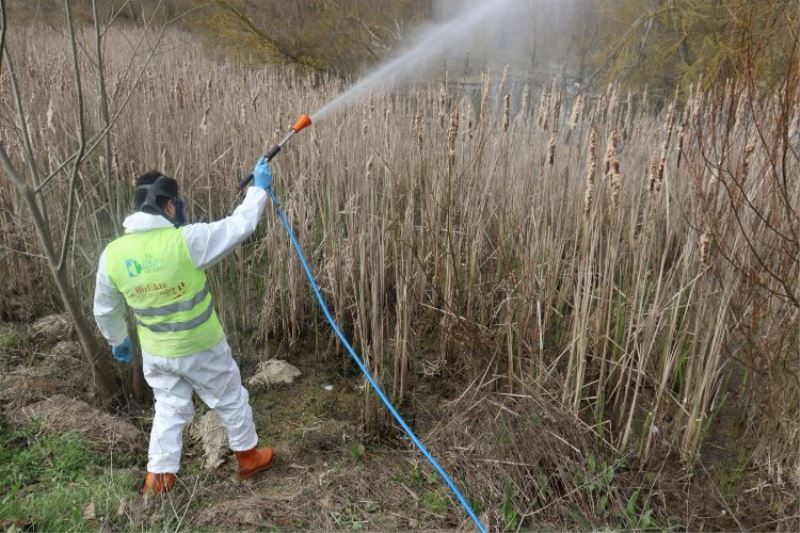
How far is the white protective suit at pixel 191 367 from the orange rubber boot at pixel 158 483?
29 millimetres

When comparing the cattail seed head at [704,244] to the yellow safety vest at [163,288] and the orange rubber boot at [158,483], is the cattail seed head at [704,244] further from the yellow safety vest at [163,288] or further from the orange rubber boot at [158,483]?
the orange rubber boot at [158,483]

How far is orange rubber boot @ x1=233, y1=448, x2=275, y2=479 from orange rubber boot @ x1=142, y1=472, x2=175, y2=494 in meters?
0.29

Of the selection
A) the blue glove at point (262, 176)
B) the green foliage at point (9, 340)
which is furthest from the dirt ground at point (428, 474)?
the blue glove at point (262, 176)

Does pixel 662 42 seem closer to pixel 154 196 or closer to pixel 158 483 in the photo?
pixel 154 196

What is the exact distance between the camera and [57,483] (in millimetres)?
2217

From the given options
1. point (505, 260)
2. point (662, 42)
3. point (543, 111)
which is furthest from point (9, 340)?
point (662, 42)

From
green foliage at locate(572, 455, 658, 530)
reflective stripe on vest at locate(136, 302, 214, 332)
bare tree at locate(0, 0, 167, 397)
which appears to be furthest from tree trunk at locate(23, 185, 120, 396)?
green foliage at locate(572, 455, 658, 530)

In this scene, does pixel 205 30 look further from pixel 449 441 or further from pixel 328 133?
pixel 449 441

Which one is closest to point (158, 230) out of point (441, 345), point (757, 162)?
point (441, 345)

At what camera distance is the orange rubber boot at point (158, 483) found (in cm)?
227

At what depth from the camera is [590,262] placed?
213 cm

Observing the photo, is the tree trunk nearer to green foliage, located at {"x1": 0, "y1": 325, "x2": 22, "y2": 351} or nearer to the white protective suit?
the white protective suit

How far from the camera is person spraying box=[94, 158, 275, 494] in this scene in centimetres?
220

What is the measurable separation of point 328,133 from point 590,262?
230cm
